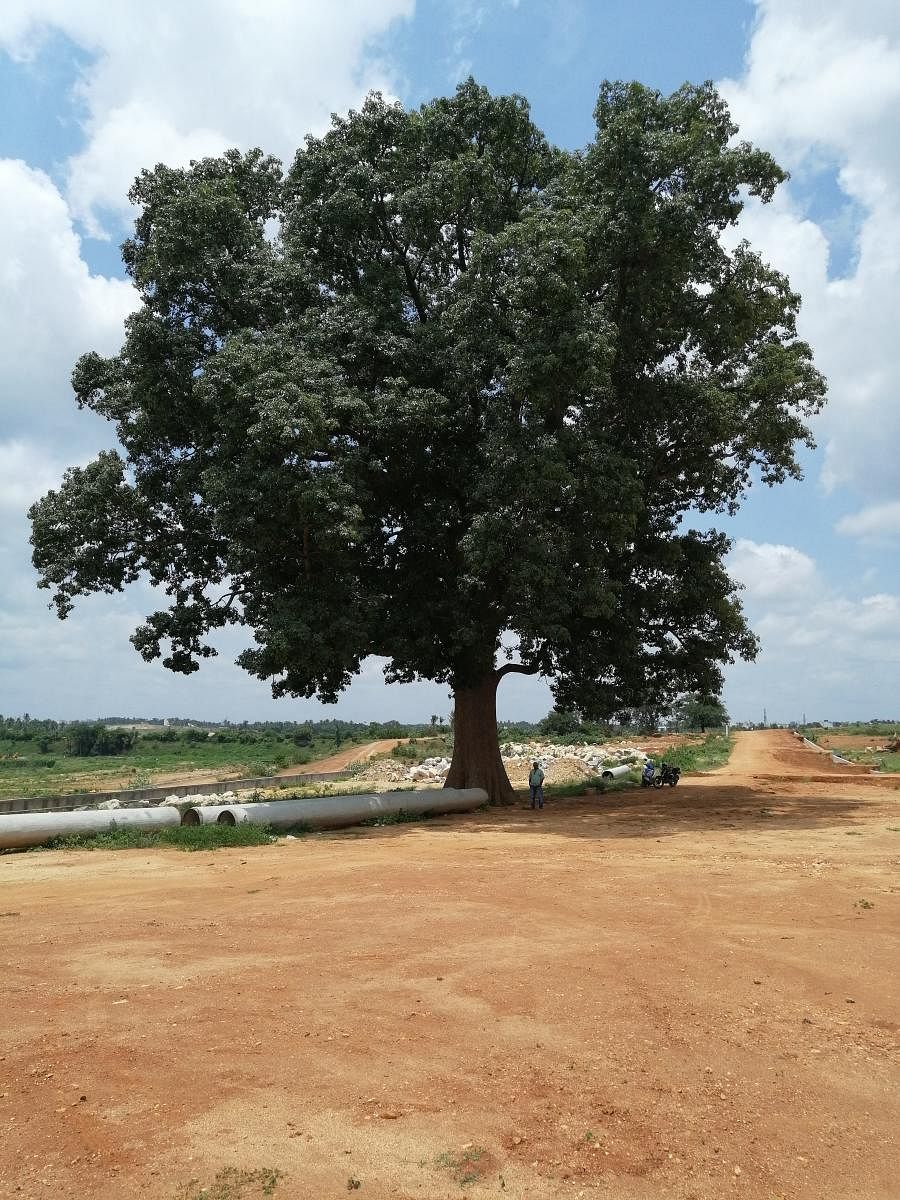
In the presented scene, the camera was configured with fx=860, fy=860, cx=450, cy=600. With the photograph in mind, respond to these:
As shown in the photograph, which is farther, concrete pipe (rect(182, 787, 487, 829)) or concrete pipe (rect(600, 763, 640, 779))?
concrete pipe (rect(600, 763, 640, 779))

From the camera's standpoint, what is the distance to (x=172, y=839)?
17.2m

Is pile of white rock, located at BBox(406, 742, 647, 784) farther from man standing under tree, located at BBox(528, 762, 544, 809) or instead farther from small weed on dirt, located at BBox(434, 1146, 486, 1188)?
small weed on dirt, located at BBox(434, 1146, 486, 1188)

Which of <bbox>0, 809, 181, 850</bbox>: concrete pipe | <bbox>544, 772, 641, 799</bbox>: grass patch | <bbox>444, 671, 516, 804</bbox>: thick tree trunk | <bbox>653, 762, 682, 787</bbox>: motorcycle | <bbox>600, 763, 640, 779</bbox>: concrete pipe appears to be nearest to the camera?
<bbox>0, 809, 181, 850</bbox>: concrete pipe

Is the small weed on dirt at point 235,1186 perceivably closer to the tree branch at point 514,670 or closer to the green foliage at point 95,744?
the tree branch at point 514,670

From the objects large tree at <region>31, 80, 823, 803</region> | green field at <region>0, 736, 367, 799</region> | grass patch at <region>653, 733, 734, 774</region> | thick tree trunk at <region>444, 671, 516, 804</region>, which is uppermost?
large tree at <region>31, 80, 823, 803</region>

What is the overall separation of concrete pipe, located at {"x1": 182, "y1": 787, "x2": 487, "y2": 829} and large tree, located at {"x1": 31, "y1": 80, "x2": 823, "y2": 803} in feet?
8.60

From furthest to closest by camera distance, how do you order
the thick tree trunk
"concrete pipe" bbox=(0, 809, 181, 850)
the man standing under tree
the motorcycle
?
the motorcycle < the thick tree trunk < the man standing under tree < "concrete pipe" bbox=(0, 809, 181, 850)

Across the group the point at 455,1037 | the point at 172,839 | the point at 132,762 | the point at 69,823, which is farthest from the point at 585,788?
the point at 132,762

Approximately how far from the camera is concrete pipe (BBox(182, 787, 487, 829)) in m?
19.2

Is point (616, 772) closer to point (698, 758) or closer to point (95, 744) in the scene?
point (698, 758)

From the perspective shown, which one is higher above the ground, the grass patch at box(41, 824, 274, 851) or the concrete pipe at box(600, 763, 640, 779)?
the concrete pipe at box(600, 763, 640, 779)

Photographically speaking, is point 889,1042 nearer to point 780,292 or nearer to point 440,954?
point 440,954

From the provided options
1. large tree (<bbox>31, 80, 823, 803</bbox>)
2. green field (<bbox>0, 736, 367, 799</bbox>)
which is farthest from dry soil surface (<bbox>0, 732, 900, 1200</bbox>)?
green field (<bbox>0, 736, 367, 799</bbox>)

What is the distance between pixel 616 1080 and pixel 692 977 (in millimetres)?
2280
